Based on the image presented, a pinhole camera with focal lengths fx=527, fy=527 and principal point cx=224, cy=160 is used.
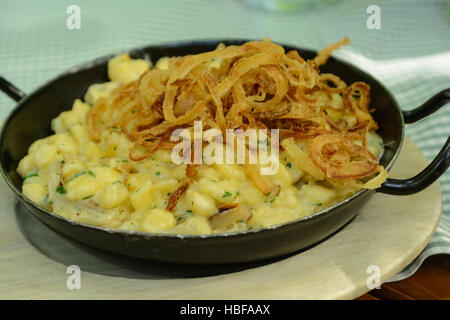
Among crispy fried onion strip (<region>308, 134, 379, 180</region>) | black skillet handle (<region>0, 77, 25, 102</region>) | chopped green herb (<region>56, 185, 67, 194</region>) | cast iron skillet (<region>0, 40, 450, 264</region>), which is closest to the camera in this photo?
cast iron skillet (<region>0, 40, 450, 264</region>)

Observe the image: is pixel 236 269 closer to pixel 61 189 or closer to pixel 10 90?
pixel 61 189

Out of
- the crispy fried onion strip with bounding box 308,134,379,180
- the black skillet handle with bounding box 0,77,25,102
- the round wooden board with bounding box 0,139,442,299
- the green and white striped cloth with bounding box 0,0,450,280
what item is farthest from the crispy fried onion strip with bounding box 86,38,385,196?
the green and white striped cloth with bounding box 0,0,450,280

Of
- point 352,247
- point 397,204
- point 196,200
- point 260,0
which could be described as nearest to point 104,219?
point 196,200

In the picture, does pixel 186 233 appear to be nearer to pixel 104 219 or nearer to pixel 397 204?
pixel 104 219

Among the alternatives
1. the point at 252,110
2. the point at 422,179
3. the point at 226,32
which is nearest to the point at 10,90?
the point at 252,110

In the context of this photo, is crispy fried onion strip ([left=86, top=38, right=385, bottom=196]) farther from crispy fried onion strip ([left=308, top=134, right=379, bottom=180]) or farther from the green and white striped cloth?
the green and white striped cloth

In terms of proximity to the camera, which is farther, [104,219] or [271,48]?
[271,48]
